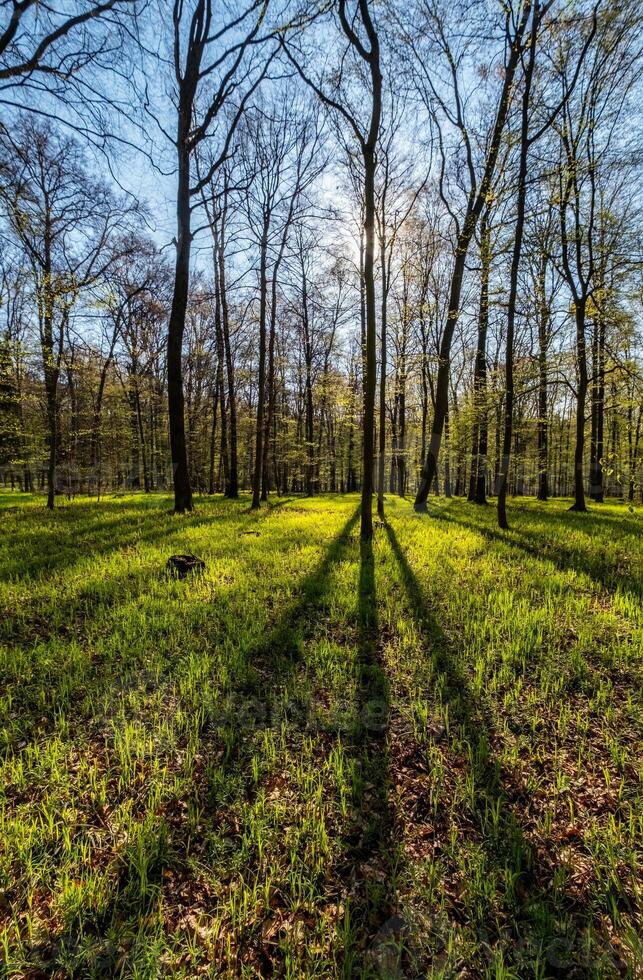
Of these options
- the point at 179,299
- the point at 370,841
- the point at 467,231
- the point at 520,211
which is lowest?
the point at 370,841

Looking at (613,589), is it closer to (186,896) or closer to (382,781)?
(382,781)

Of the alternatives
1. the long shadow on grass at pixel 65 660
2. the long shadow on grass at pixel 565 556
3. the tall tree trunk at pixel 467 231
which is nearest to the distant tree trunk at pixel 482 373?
the tall tree trunk at pixel 467 231

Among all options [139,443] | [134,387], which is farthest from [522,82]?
[139,443]

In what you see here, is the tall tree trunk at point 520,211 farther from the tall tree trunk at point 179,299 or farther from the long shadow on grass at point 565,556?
the tall tree trunk at point 179,299

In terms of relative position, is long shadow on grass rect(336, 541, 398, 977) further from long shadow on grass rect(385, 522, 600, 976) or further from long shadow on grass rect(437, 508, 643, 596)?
long shadow on grass rect(437, 508, 643, 596)

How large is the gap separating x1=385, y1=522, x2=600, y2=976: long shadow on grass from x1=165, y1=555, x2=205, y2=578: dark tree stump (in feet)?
12.8

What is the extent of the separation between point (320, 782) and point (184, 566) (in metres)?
3.95

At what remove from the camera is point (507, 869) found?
168cm

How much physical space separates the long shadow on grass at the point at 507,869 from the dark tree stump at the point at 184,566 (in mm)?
3896

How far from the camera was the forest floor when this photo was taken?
145cm

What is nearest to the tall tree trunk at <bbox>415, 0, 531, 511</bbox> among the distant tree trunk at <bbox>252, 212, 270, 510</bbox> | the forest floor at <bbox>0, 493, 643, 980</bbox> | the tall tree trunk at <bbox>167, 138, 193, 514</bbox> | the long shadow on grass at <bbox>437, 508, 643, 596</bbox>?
the long shadow on grass at <bbox>437, 508, 643, 596</bbox>

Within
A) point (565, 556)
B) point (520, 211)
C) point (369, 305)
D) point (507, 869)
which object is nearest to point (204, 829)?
point (507, 869)

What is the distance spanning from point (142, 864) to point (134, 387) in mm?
25638

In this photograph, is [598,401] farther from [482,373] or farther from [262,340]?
[262,340]
